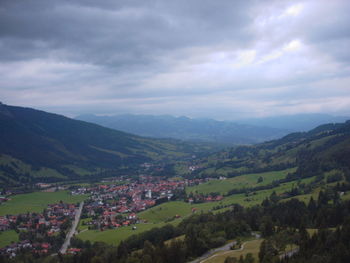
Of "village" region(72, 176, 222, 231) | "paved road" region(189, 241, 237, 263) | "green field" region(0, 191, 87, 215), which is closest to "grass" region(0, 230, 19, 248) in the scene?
"village" region(72, 176, 222, 231)

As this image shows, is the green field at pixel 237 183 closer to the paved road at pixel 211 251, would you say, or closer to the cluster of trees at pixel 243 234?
the cluster of trees at pixel 243 234

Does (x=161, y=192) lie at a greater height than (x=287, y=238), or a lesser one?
lesser

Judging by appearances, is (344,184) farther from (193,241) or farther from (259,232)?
(193,241)

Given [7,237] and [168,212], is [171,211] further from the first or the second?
[7,237]

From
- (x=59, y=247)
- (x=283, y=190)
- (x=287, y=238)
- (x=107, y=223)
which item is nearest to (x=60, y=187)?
(x=107, y=223)

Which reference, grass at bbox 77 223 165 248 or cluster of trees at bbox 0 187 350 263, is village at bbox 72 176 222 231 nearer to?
grass at bbox 77 223 165 248

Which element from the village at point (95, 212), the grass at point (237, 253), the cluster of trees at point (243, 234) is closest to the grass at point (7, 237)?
the village at point (95, 212)

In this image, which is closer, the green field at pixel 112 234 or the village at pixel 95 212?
the green field at pixel 112 234
